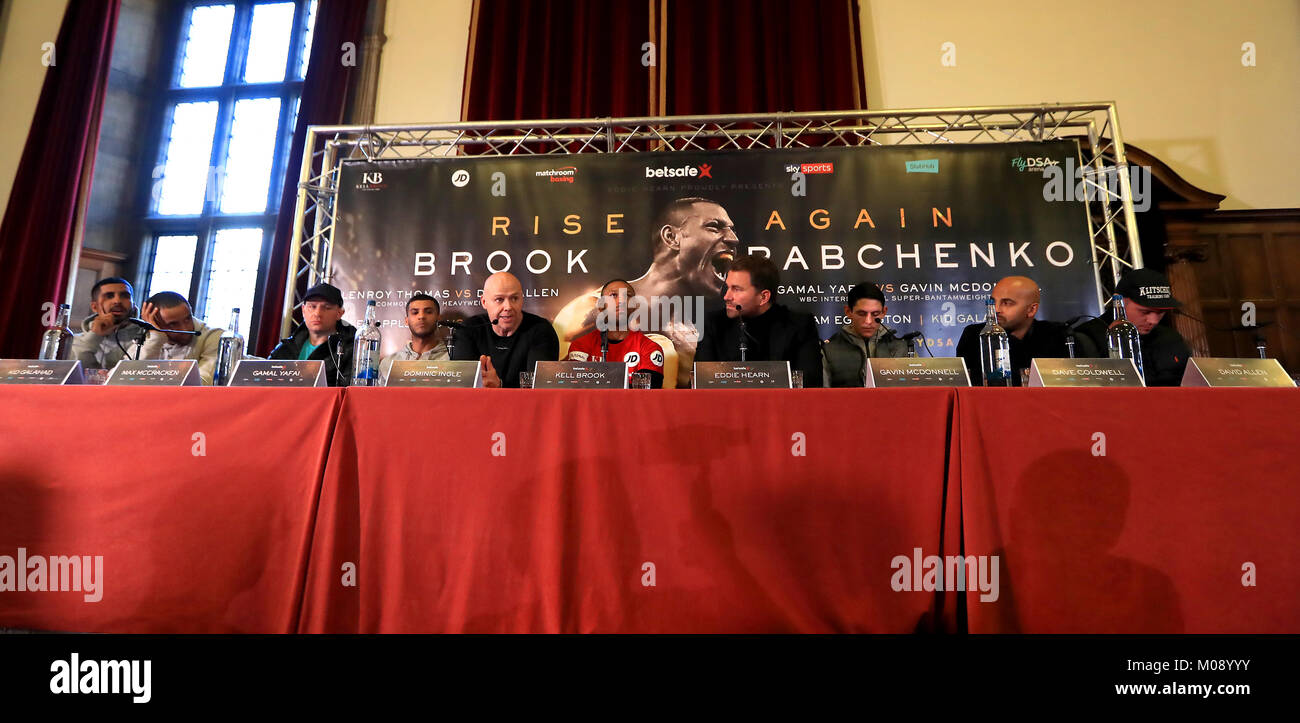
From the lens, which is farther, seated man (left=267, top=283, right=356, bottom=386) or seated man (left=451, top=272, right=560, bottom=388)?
seated man (left=451, top=272, right=560, bottom=388)

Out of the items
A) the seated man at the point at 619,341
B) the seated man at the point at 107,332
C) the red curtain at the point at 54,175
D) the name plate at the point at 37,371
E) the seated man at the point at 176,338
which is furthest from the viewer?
the red curtain at the point at 54,175

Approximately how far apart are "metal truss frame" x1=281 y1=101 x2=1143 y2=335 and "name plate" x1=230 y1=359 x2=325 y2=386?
2.38 meters

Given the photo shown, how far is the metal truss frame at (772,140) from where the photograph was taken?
3.76 metres

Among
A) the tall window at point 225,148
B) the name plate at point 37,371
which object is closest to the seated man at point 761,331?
the name plate at point 37,371

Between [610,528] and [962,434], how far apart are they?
82 centimetres

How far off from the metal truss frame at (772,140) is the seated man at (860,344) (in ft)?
4.16

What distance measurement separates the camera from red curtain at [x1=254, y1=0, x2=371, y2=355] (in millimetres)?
4848

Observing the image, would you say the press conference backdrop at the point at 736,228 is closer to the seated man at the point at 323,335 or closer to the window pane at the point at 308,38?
the seated man at the point at 323,335

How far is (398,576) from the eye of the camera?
1526 millimetres

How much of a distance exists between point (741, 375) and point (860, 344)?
54.4 inches

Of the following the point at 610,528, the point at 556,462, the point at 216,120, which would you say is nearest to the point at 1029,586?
the point at 610,528

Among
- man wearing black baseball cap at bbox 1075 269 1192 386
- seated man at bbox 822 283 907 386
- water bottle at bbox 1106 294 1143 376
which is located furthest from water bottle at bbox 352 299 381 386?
man wearing black baseball cap at bbox 1075 269 1192 386

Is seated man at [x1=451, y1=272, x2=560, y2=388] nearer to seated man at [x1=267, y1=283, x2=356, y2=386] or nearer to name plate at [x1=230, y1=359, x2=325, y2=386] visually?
seated man at [x1=267, y1=283, x2=356, y2=386]
